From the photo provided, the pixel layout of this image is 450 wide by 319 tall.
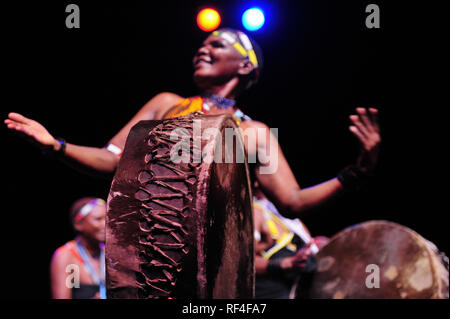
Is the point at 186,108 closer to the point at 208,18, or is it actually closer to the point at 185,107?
the point at 185,107

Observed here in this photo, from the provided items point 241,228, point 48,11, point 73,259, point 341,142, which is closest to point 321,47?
point 341,142

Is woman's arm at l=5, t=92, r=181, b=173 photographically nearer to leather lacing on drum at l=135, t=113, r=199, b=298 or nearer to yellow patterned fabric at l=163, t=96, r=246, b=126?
yellow patterned fabric at l=163, t=96, r=246, b=126

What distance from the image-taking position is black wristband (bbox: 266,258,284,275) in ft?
11.9

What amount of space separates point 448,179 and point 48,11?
15.4ft

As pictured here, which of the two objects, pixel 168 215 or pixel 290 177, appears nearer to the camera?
pixel 168 215

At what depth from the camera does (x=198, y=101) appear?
8.11ft

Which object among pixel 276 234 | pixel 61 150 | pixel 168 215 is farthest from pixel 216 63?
pixel 276 234

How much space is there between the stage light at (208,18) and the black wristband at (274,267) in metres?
2.45

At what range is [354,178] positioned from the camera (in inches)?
88.5

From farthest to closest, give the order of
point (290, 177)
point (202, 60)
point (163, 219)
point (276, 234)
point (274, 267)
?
1. point (276, 234)
2. point (274, 267)
3. point (202, 60)
4. point (290, 177)
5. point (163, 219)

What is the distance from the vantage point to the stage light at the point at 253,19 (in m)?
4.25

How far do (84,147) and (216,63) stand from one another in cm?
102

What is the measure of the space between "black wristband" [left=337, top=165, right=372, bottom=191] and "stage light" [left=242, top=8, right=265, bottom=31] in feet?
8.29

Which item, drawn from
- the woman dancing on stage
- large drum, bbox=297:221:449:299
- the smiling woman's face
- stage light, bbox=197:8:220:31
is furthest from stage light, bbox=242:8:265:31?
large drum, bbox=297:221:449:299
